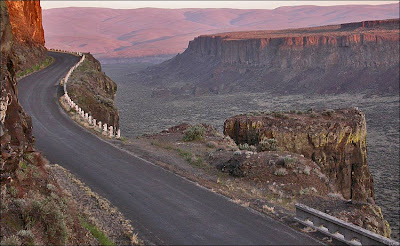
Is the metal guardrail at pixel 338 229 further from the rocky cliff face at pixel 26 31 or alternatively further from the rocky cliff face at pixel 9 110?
the rocky cliff face at pixel 26 31

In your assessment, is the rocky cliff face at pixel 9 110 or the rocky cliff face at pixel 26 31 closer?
the rocky cliff face at pixel 9 110

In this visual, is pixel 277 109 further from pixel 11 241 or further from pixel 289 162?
pixel 11 241

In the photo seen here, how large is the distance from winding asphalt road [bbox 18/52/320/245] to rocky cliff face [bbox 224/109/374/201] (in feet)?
36.3

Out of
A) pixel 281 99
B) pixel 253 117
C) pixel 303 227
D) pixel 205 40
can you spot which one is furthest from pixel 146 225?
pixel 205 40

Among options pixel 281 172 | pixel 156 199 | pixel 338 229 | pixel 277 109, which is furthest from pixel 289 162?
pixel 277 109

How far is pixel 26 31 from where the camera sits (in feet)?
159

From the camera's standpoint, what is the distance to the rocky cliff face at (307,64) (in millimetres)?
96500

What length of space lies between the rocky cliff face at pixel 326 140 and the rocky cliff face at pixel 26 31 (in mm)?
25934

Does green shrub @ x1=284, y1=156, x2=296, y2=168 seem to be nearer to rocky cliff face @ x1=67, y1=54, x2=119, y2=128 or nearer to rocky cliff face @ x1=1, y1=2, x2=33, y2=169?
rocky cliff face @ x1=1, y1=2, x2=33, y2=169

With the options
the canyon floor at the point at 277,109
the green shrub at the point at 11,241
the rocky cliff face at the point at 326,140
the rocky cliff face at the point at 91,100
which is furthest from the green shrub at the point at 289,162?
the rocky cliff face at the point at 91,100

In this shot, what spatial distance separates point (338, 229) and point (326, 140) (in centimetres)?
1771

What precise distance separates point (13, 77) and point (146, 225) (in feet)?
18.3

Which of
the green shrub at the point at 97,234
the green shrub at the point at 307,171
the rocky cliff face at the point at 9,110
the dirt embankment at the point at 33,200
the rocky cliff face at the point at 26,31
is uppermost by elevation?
the rocky cliff face at the point at 26,31

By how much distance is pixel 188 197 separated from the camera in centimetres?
1348
